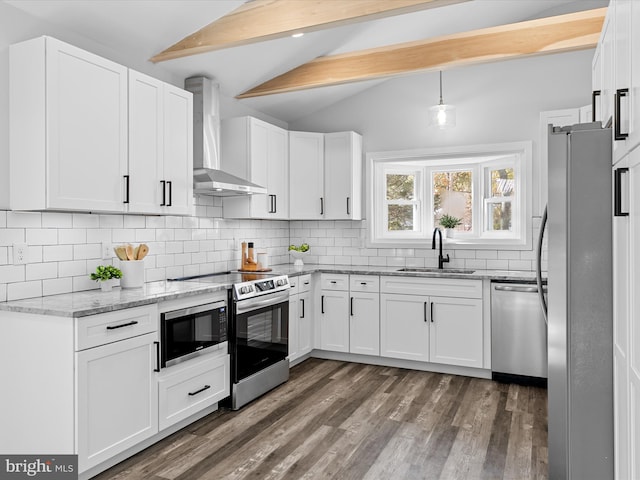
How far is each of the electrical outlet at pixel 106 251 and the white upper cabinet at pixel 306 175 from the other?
2.08 metres

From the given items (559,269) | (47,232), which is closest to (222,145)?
(47,232)

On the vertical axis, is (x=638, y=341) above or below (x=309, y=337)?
above

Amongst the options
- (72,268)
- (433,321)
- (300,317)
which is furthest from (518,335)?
(72,268)

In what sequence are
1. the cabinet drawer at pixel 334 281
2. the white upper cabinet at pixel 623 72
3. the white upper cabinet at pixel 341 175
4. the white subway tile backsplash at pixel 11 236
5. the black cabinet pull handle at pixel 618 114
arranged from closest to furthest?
the white upper cabinet at pixel 623 72, the black cabinet pull handle at pixel 618 114, the white subway tile backsplash at pixel 11 236, the cabinet drawer at pixel 334 281, the white upper cabinet at pixel 341 175

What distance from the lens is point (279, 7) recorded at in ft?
10.2

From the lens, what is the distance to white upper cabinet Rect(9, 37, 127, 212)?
8.21 ft

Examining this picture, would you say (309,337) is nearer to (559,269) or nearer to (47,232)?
(47,232)

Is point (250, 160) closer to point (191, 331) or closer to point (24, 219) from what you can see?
point (191, 331)

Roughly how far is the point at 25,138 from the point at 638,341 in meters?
2.85

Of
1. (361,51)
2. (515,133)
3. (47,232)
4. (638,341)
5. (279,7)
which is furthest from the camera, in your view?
(515,133)

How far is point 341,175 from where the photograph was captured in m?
5.02

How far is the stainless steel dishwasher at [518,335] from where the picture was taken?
12.9ft

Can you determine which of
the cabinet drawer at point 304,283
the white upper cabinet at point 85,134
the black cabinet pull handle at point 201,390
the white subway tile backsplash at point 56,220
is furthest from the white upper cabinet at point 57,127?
the cabinet drawer at point 304,283

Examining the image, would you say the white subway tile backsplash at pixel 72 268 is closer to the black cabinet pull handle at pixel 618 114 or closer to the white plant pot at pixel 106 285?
the white plant pot at pixel 106 285
